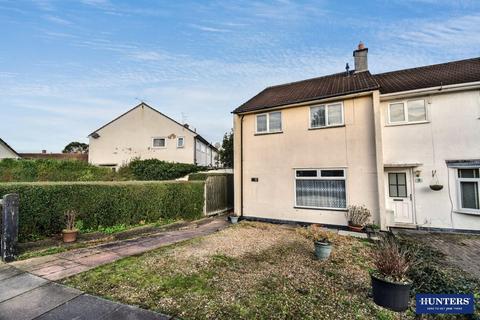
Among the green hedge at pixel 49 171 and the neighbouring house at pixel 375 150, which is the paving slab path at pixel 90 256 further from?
the green hedge at pixel 49 171

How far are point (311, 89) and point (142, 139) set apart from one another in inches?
774

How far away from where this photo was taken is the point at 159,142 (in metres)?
25.1

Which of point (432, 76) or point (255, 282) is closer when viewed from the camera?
point (255, 282)

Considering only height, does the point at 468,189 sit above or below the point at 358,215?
above

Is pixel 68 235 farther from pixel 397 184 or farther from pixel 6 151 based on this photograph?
pixel 6 151

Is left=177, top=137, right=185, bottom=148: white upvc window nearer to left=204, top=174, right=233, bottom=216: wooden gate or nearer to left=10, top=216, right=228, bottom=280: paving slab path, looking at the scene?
left=204, top=174, right=233, bottom=216: wooden gate

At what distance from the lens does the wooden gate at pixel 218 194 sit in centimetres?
1339

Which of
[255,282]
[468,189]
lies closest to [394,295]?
[255,282]

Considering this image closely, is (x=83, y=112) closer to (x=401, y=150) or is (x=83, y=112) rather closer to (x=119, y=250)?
(x=119, y=250)

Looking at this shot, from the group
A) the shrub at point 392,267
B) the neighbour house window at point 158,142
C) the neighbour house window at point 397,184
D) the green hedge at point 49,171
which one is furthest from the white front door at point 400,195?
the neighbour house window at point 158,142

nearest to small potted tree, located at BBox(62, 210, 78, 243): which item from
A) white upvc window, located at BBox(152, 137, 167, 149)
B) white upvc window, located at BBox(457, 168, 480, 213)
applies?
white upvc window, located at BBox(457, 168, 480, 213)

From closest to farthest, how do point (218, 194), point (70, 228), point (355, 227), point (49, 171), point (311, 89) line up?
point (70, 228), point (355, 227), point (311, 89), point (218, 194), point (49, 171)

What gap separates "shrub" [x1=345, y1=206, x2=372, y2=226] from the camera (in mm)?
9062

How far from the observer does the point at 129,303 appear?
3.73 metres
